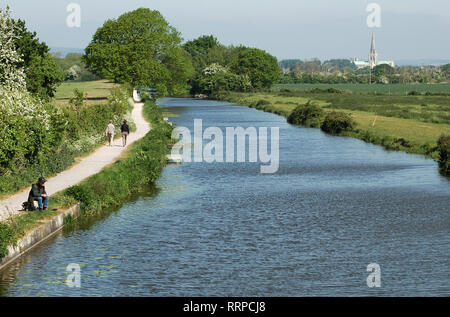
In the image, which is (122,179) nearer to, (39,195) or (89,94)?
(39,195)

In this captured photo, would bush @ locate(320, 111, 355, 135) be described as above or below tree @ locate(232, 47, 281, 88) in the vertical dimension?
below

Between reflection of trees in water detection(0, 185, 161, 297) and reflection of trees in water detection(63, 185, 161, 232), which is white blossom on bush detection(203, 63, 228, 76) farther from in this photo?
reflection of trees in water detection(0, 185, 161, 297)

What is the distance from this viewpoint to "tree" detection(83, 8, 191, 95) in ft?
362

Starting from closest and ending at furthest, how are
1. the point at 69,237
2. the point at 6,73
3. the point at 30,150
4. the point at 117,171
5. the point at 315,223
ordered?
1. the point at 69,237
2. the point at 315,223
3. the point at 30,150
4. the point at 117,171
5. the point at 6,73

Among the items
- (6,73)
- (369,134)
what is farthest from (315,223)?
(369,134)

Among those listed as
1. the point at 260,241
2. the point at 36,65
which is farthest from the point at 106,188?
the point at 36,65

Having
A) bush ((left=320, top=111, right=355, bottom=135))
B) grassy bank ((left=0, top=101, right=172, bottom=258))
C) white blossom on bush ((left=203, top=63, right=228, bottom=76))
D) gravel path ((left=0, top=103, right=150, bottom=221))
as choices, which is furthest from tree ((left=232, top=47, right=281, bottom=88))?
grassy bank ((left=0, top=101, right=172, bottom=258))

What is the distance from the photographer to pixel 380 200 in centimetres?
3350

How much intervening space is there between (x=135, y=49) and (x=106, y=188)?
274 feet

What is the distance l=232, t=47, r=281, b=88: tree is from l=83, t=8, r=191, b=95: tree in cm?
6240

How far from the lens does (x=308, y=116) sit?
84.8 metres

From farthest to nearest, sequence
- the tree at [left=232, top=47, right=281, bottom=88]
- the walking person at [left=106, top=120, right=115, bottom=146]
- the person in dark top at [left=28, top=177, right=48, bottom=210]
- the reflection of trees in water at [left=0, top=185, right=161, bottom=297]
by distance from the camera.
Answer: the tree at [left=232, top=47, right=281, bottom=88]
the walking person at [left=106, top=120, right=115, bottom=146]
the person in dark top at [left=28, top=177, right=48, bottom=210]
the reflection of trees in water at [left=0, top=185, right=161, bottom=297]

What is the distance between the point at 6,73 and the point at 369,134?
3327 centimetres
